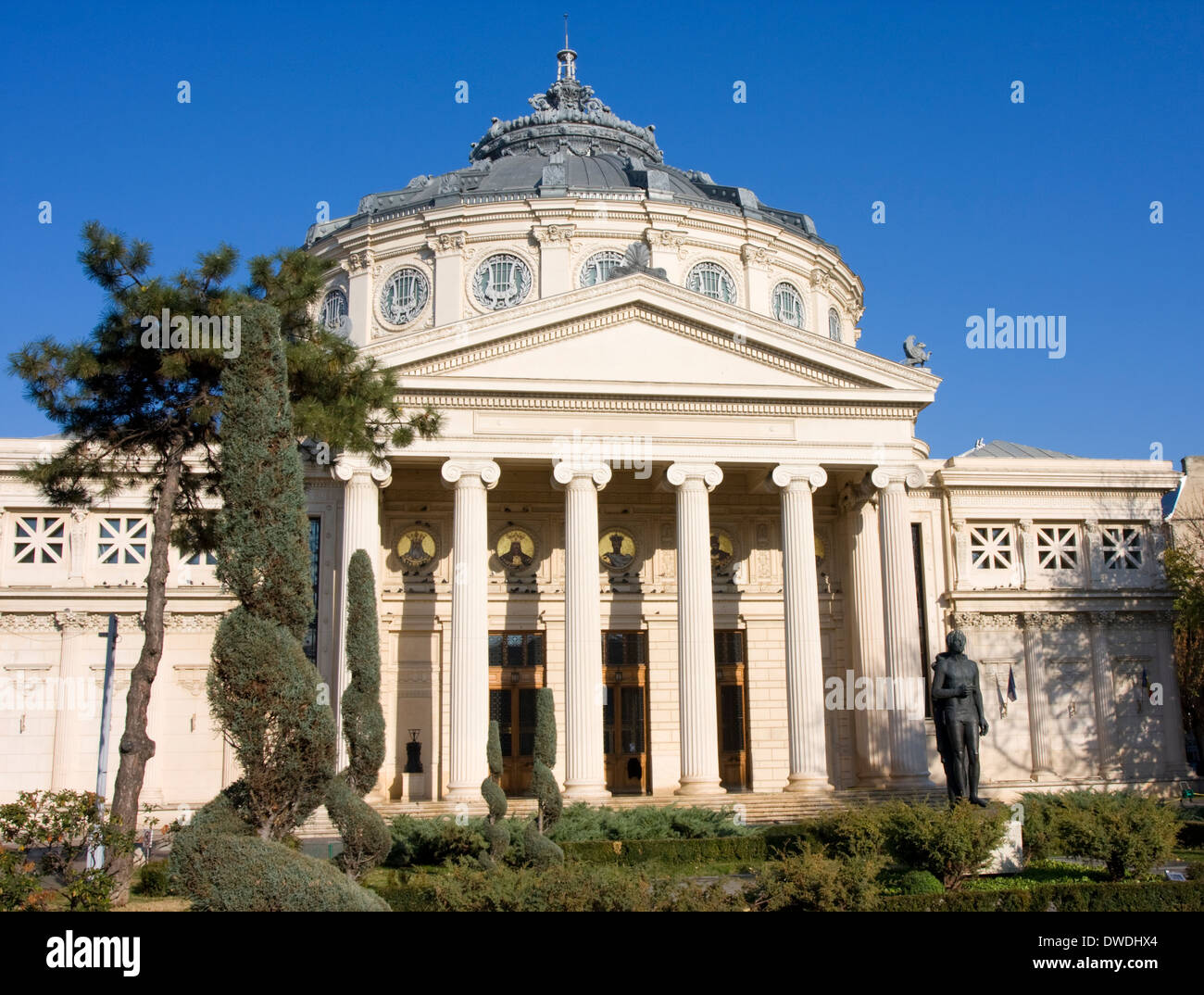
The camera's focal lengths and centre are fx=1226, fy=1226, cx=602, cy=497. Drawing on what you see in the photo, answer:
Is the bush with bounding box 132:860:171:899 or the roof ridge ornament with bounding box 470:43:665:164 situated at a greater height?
the roof ridge ornament with bounding box 470:43:665:164

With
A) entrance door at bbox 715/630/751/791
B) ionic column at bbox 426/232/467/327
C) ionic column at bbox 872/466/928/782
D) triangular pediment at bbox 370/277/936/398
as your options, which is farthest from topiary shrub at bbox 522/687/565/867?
ionic column at bbox 426/232/467/327

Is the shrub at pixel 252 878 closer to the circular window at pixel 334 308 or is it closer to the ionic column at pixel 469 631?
the ionic column at pixel 469 631

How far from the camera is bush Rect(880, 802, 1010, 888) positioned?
711 inches

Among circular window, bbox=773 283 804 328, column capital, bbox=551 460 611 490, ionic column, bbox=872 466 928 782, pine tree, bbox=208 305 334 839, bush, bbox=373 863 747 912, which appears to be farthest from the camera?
circular window, bbox=773 283 804 328

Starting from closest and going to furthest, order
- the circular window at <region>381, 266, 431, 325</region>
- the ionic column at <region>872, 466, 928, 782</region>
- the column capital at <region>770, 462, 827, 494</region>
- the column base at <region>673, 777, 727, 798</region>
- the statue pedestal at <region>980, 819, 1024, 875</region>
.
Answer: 1. the statue pedestal at <region>980, 819, 1024, 875</region>
2. the column base at <region>673, 777, 727, 798</region>
3. the ionic column at <region>872, 466, 928, 782</region>
4. the column capital at <region>770, 462, 827, 494</region>
5. the circular window at <region>381, 266, 431, 325</region>

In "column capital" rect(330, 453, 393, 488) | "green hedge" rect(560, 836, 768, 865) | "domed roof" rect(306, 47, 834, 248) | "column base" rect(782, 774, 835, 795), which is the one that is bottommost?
"green hedge" rect(560, 836, 768, 865)

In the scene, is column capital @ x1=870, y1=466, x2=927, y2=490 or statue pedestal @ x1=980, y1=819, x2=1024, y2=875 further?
column capital @ x1=870, y1=466, x2=927, y2=490

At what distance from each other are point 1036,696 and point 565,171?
82.0ft

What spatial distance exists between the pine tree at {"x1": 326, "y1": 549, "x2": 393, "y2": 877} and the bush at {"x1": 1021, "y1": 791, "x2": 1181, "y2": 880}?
10785 millimetres

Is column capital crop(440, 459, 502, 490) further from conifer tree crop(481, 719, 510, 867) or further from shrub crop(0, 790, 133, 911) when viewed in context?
shrub crop(0, 790, 133, 911)

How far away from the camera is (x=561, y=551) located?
37.2 m

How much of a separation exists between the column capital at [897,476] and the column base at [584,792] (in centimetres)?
1131
